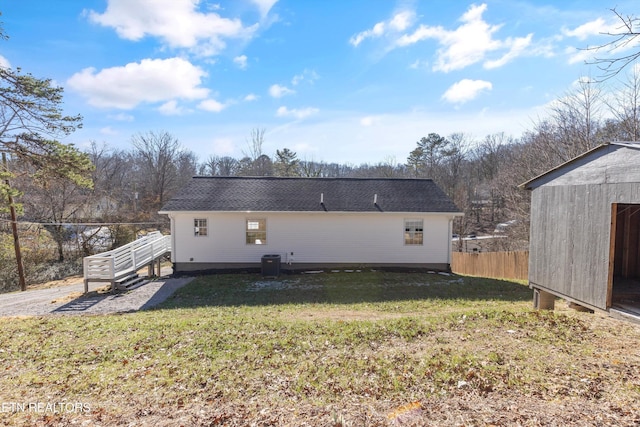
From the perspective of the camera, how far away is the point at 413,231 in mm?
13609

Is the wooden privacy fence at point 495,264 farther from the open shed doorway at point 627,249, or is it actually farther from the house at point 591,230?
the house at point 591,230

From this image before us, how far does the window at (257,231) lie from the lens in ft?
44.4

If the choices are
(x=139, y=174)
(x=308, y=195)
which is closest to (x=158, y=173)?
(x=139, y=174)

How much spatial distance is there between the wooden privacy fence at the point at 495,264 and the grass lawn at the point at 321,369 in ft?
23.2

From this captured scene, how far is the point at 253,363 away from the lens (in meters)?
4.96

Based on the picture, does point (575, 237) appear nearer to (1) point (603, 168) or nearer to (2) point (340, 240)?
(1) point (603, 168)

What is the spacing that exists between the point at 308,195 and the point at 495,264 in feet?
29.9

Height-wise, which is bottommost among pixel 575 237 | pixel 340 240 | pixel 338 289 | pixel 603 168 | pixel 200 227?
pixel 338 289

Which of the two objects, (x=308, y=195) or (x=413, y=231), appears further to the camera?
(x=308, y=195)

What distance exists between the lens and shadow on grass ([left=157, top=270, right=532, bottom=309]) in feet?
31.3

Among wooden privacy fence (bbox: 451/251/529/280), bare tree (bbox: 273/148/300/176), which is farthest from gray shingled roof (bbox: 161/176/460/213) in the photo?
bare tree (bbox: 273/148/300/176)

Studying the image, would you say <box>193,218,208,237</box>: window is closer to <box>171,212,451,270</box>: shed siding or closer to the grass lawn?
<box>171,212,451,270</box>: shed siding

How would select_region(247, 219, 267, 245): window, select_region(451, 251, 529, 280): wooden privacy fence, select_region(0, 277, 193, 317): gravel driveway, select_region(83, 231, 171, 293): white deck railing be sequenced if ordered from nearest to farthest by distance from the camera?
select_region(0, 277, 193, 317): gravel driveway → select_region(83, 231, 171, 293): white deck railing → select_region(247, 219, 267, 245): window → select_region(451, 251, 529, 280): wooden privacy fence

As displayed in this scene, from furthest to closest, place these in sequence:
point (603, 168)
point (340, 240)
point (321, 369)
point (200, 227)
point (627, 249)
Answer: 1. point (340, 240)
2. point (200, 227)
3. point (627, 249)
4. point (603, 168)
5. point (321, 369)
